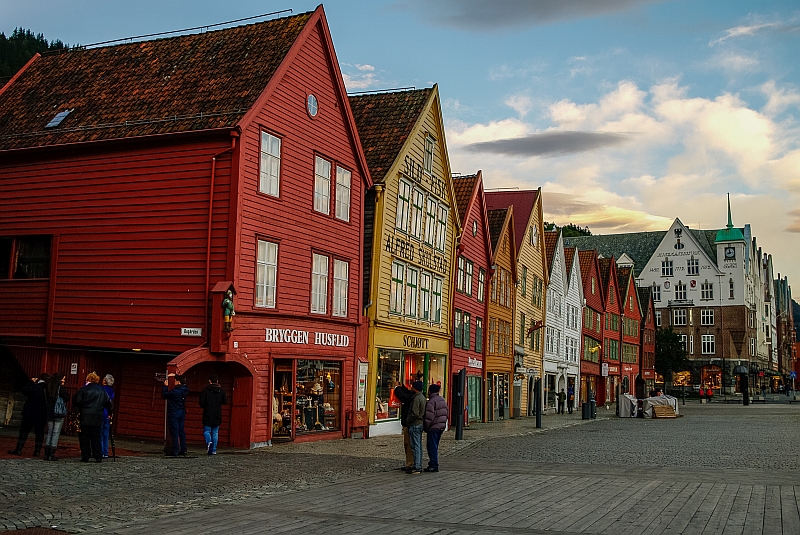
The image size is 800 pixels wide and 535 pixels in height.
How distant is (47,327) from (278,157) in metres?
7.40

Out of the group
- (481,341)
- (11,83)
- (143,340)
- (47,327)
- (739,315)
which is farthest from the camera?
(739,315)

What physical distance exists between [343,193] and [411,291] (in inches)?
240

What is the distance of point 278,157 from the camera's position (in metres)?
23.1

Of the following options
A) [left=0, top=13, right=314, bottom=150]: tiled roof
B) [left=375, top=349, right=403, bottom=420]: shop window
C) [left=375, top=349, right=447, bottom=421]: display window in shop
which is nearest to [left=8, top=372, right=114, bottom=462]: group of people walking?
[left=0, top=13, right=314, bottom=150]: tiled roof

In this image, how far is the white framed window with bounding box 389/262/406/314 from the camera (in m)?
29.8

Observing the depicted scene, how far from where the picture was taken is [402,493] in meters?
13.8

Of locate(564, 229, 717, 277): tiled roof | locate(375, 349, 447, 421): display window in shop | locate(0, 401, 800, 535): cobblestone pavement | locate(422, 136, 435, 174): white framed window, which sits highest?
locate(564, 229, 717, 277): tiled roof

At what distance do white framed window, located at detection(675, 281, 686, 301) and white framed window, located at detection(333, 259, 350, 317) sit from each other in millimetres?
85188

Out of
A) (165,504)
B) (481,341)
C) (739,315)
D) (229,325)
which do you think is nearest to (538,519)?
(165,504)

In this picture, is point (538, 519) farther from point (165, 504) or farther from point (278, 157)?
point (278, 157)

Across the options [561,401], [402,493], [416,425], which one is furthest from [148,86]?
[561,401]

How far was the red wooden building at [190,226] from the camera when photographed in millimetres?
21281

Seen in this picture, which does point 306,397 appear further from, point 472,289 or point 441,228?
point 472,289

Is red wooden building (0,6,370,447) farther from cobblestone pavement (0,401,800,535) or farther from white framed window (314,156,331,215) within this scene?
cobblestone pavement (0,401,800,535)
